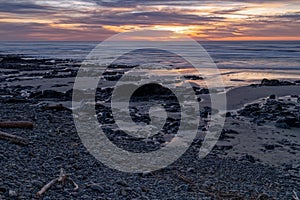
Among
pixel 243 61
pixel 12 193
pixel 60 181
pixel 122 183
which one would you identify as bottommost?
pixel 243 61

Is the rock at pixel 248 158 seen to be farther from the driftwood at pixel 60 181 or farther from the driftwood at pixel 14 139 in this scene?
the driftwood at pixel 14 139

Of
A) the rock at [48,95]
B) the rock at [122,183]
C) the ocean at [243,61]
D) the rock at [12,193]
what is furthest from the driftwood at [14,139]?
the ocean at [243,61]

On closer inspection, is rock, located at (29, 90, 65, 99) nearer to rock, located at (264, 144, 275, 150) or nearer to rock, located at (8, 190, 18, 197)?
rock, located at (264, 144, 275, 150)

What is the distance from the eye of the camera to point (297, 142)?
12.5m

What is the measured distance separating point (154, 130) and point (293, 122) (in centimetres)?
507

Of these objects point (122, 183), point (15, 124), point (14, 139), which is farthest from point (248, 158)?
point (15, 124)

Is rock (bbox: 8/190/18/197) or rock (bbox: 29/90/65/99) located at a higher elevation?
rock (bbox: 8/190/18/197)

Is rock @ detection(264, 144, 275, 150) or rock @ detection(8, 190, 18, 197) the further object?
rock @ detection(264, 144, 275, 150)

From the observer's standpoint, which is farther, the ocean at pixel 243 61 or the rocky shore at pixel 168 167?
the ocean at pixel 243 61

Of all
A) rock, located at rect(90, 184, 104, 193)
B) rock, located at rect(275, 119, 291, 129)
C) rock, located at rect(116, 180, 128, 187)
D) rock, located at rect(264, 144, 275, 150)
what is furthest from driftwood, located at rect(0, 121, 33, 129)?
rock, located at rect(275, 119, 291, 129)

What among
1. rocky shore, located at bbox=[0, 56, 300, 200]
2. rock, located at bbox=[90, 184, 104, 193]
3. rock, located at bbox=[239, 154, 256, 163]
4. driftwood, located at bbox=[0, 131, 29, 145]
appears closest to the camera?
rock, located at bbox=[90, 184, 104, 193]

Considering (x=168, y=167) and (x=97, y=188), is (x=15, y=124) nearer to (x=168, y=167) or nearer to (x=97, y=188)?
(x=168, y=167)

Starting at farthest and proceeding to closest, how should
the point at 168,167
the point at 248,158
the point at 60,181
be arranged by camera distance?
the point at 248,158, the point at 168,167, the point at 60,181

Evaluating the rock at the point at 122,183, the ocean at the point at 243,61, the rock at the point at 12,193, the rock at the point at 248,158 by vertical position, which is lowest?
the ocean at the point at 243,61
